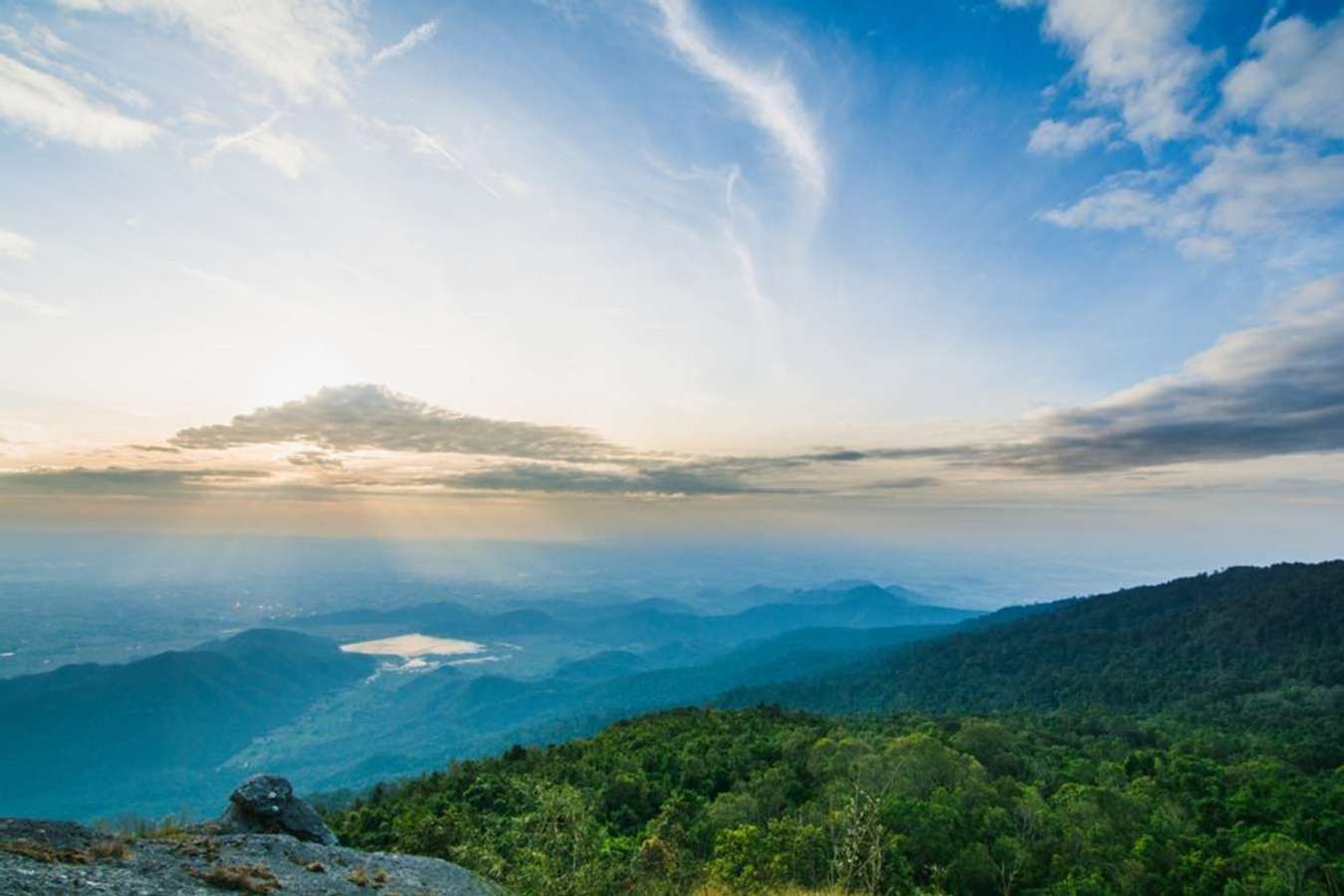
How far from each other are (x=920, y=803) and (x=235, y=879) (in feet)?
85.1

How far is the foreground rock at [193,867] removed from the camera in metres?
9.56

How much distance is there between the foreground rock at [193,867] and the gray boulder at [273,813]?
3.46 meters

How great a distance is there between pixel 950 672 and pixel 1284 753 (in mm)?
79249

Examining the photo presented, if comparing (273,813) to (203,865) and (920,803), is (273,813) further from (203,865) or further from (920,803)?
(920,803)

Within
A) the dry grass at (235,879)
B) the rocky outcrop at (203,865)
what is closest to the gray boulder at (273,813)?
the rocky outcrop at (203,865)

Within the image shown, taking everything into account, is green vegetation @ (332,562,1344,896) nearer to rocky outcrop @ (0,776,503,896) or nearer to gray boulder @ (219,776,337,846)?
rocky outcrop @ (0,776,503,896)

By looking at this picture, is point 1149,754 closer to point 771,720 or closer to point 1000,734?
point 1000,734

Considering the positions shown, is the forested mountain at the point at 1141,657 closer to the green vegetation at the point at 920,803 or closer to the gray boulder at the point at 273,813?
the green vegetation at the point at 920,803

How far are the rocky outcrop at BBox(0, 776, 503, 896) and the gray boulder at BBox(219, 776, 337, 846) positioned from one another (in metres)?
0.06

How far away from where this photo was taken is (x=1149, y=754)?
4625 cm

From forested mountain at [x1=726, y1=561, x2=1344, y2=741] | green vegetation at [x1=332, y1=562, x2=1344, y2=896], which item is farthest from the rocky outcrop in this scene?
forested mountain at [x1=726, y1=561, x2=1344, y2=741]

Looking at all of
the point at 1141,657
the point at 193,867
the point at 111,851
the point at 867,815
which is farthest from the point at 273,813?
the point at 1141,657

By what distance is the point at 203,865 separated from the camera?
11.9m

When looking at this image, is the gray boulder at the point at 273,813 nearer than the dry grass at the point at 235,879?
No
